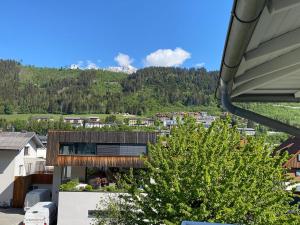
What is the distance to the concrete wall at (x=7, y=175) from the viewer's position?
31.1 m

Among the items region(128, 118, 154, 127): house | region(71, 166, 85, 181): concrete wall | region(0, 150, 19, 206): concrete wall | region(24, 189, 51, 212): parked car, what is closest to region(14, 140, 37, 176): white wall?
region(0, 150, 19, 206): concrete wall

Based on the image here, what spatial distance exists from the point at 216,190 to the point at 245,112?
609 cm

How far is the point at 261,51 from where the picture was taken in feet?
10.8

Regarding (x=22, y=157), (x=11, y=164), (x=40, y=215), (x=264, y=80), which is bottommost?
(x=40, y=215)

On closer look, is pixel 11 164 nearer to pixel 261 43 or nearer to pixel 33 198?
pixel 33 198

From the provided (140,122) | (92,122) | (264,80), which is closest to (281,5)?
(264,80)

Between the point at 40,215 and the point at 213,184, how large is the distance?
1508 cm

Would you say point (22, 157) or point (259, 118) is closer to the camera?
point (259, 118)

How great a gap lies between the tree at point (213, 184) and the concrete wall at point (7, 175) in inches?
821

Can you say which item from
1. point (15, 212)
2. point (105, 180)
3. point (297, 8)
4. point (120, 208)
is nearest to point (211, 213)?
point (120, 208)

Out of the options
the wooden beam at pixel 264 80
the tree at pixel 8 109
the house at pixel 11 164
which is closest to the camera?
the wooden beam at pixel 264 80

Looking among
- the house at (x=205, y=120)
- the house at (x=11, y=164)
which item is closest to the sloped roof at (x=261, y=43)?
the house at (x=205, y=120)

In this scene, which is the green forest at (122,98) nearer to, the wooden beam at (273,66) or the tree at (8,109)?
the tree at (8,109)

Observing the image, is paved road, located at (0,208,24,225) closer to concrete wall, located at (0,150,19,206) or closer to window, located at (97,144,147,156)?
concrete wall, located at (0,150,19,206)
